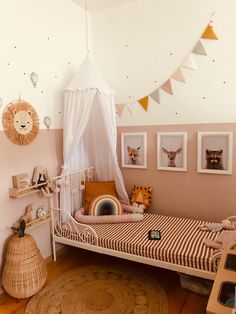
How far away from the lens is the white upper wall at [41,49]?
7.95ft

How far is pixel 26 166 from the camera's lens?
2.67 m

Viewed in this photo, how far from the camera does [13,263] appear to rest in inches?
90.5

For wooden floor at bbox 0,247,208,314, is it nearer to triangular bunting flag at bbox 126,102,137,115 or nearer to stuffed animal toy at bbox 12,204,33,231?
stuffed animal toy at bbox 12,204,33,231

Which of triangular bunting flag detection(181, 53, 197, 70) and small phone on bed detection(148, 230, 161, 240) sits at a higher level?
triangular bunting flag detection(181, 53, 197, 70)

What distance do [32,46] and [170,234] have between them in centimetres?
237

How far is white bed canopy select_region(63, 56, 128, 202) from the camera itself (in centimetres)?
292

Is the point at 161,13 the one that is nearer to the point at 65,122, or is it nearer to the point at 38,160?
the point at 65,122

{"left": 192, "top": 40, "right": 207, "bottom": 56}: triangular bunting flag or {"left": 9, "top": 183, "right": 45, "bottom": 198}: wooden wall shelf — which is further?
{"left": 192, "top": 40, "right": 207, "bottom": 56}: triangular bunting flag

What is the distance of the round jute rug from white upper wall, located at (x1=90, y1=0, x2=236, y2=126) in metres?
1.80

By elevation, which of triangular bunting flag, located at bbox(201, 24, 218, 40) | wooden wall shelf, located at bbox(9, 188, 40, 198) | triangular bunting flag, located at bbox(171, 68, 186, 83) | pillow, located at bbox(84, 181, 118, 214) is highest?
triangular bunting flag, located at bbox(201, 24, 218, 40)

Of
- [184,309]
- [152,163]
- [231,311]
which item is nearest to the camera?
[231,311]

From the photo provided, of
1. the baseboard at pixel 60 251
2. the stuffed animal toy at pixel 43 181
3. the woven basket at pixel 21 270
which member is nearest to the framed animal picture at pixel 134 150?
the stuffed animal toy at pixel 43 181

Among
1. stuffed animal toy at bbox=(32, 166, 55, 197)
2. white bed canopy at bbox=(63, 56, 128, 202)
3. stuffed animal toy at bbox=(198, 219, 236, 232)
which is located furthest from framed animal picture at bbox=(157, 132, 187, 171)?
stuffed animal toy at bbox=(32, 166, 55, 197)

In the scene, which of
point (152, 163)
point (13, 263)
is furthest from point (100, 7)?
point (13, 263)
